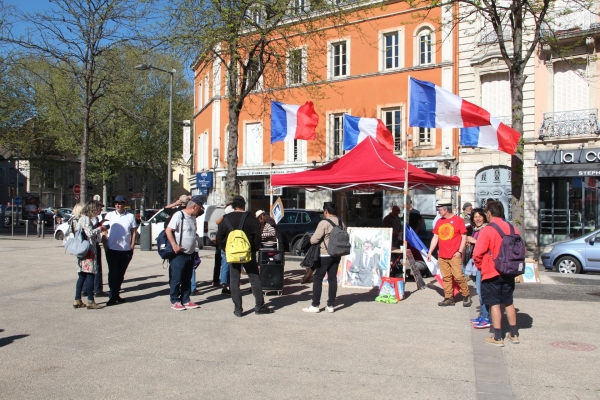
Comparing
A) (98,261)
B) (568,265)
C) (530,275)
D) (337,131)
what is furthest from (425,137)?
(98,261)

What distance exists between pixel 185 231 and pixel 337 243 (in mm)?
2306

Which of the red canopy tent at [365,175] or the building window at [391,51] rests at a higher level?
the building window at [391,51]

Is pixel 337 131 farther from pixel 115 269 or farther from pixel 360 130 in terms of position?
pixel 115 269

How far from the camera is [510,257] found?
6.57m

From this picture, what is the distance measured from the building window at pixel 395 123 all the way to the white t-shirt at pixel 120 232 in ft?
54.8

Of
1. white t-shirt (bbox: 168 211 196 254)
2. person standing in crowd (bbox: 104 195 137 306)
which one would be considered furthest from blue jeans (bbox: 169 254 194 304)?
person standing in crowd (bbox: 104 195 137 306)

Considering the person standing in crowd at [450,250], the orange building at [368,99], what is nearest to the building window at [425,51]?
the orange building at [368,99]

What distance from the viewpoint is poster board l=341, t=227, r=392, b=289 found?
11.3 m

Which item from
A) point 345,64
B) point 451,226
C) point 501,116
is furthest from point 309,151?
point 451,226

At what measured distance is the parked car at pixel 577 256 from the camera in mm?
14422

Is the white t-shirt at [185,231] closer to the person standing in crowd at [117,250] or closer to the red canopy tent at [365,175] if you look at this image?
the person standing in crowd at [117,250]

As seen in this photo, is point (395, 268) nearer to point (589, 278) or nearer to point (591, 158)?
point (589, 278)

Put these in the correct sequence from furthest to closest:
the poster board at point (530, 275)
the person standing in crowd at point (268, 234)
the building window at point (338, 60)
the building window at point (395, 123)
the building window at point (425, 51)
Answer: the building window at point (338, 60) → the building window at point (395, 123) → the building window at point (425, 51) → the poster board at point (530, 275) → the person standing in crowd at point (268, 234)

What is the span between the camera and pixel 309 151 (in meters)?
26.6
